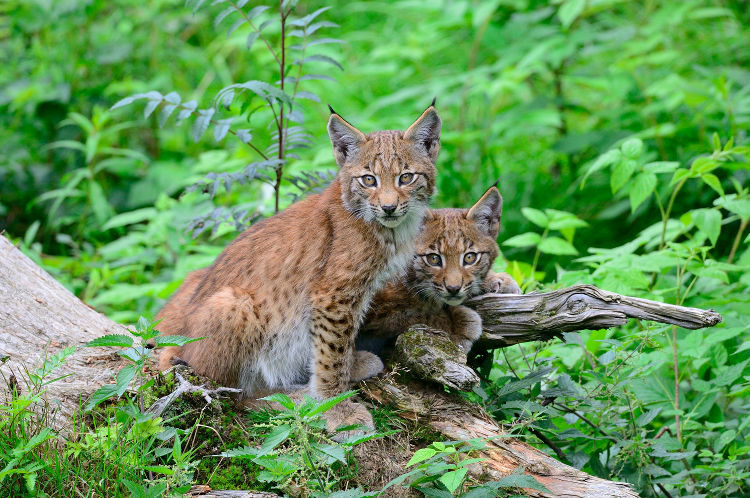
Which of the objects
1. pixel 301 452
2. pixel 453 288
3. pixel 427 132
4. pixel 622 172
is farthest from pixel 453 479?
pixel 622 172

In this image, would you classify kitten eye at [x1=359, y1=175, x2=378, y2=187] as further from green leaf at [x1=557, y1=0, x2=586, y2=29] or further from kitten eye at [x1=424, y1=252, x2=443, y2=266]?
green leaf at [x1=557, y1=0, x2=586, y2=29]

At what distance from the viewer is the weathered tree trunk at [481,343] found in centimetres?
371

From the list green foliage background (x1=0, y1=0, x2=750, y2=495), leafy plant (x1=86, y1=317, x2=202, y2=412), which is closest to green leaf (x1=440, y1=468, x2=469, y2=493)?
green foliage background (x1=0, y1=0, x2=750, y2=495)

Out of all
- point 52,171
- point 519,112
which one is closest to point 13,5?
point 52,171

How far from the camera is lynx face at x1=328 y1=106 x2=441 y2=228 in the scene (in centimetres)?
425

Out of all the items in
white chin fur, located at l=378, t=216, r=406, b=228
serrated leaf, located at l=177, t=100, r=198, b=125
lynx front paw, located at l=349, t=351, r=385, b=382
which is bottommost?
lynx front paw, located at l=349, t=351, r=385, b=382

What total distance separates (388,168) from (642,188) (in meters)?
1.70

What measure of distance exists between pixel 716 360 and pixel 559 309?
4.18ft

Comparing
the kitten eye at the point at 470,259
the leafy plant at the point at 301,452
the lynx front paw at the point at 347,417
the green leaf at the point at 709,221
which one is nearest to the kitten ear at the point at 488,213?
the kitten eye at the point at 470,259

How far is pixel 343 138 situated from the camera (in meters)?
4.53

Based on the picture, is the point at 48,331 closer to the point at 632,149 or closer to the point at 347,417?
the point at 347,417

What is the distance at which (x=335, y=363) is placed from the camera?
161 inches

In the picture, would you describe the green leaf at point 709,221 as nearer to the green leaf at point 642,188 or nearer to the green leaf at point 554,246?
the green leaf at point 642,188

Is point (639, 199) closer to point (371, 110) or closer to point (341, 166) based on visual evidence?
point (341, 166)
